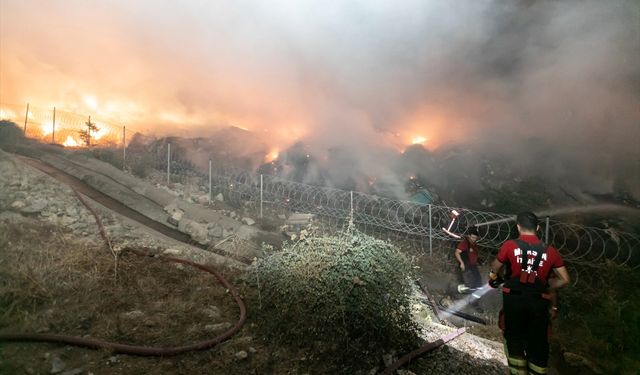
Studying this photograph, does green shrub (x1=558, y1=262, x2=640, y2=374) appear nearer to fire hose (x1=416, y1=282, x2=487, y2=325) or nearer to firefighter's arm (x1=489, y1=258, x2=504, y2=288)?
fire hose (x1=416, y1=282, x2=487, y2=325)

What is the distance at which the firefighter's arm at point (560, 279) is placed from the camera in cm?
353

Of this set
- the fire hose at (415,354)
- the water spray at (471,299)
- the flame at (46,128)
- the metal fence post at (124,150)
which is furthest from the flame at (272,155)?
the fire hose at (415,354)

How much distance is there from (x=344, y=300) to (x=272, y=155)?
12.4 meters

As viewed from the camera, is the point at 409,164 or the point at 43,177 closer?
the point at 43,177

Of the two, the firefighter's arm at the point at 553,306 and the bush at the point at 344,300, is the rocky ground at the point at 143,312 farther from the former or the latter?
the firefighter's arm at the point at 553,306

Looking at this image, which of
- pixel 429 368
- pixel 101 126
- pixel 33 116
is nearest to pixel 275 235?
pixel 429 368

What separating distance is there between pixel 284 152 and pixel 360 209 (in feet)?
19.3

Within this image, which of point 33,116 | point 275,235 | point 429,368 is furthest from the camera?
point 33,116

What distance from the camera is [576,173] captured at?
1179 centimetres

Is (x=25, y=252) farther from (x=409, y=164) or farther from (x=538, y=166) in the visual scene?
(x=538, y=166)

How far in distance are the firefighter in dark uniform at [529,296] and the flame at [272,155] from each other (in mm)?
12628

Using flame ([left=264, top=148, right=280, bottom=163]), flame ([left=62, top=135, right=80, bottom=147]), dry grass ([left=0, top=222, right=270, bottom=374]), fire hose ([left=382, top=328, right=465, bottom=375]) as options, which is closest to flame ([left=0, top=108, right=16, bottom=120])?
flame ([left=62, top=135, right=80, bottom=147])

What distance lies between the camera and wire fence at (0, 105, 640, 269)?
838 centimetres

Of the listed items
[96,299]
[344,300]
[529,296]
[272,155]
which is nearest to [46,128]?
[272,155]
